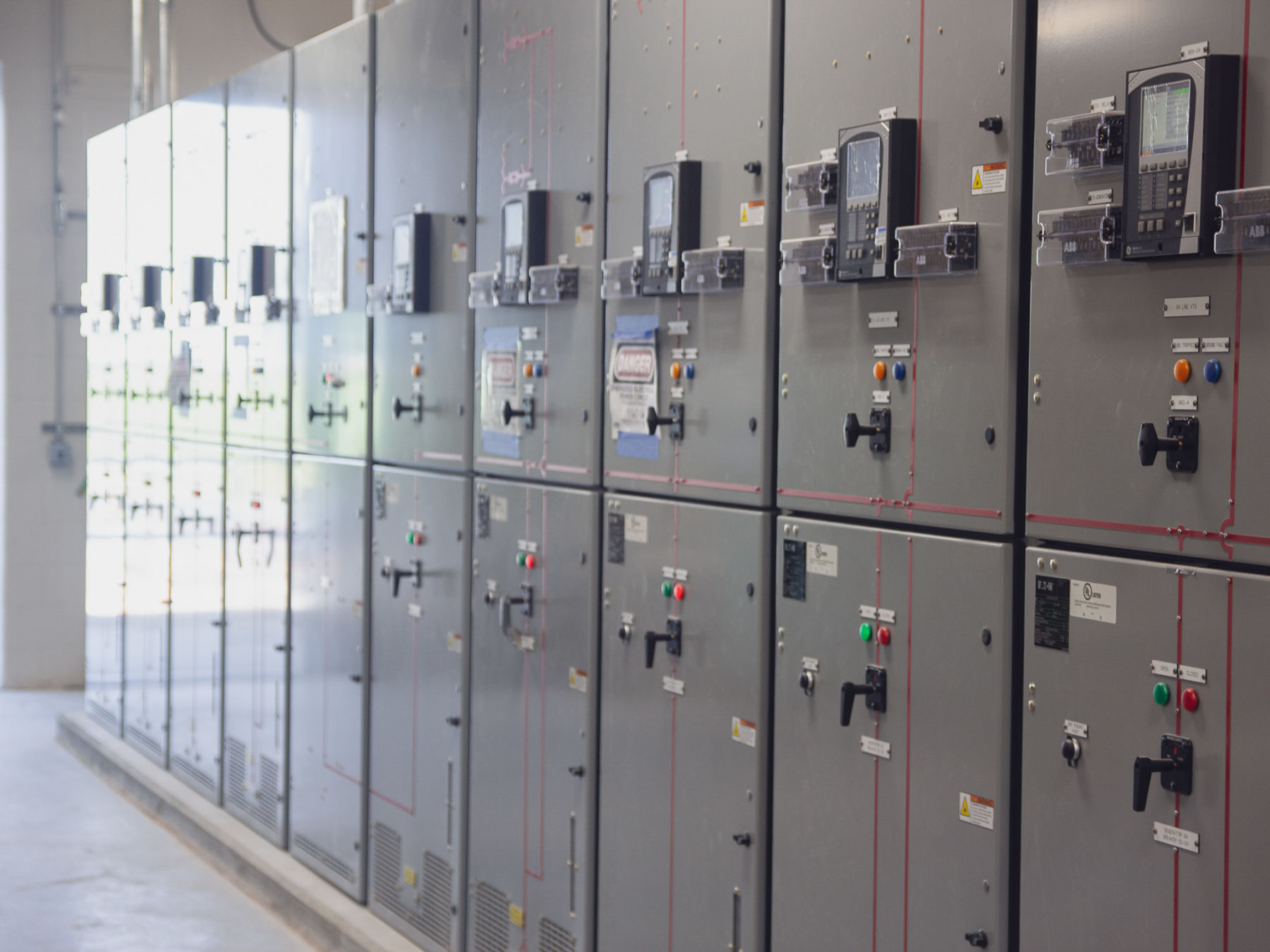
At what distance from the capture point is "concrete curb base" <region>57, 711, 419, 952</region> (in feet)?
14.0

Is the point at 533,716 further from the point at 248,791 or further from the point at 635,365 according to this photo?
the point at 248,791

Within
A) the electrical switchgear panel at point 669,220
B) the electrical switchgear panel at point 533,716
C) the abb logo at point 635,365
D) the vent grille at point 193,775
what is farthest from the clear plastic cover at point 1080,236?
the vent grille at point 193,775

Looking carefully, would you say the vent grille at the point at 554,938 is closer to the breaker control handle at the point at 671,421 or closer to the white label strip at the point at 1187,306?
the breaker control handle at the point at 671,421

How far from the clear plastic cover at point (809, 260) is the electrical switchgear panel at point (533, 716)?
0.91 metres

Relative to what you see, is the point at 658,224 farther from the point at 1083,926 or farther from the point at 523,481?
the point at 1083,926

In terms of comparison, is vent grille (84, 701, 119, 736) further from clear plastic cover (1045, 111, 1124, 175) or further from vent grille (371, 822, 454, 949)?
clear plastic cover (1045, 111, 1124, 175)

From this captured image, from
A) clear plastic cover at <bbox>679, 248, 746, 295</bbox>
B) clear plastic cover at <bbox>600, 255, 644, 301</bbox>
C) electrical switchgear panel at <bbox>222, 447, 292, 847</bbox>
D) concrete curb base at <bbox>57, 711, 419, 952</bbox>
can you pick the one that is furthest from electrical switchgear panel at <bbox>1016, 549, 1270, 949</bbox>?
electrical switchgear panel at <bbox>222, 447, 292, 847</bbox>

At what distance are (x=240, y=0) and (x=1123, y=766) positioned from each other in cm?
740

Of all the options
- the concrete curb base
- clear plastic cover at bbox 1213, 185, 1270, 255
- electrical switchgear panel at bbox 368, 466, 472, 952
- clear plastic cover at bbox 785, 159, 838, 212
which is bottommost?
the concrete curb base

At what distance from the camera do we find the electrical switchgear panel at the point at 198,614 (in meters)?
5.51

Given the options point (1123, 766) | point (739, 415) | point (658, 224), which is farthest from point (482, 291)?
point (1123, 766)

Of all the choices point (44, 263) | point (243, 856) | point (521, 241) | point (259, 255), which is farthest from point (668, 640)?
point (44, 263)

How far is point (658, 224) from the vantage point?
9.81 feet

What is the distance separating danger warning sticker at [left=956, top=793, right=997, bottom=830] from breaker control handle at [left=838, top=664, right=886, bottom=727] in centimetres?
23
